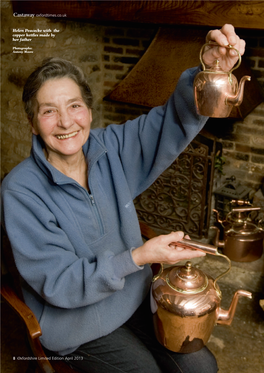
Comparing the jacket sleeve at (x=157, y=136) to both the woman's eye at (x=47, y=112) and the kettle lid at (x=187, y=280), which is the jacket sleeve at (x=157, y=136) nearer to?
the woman's eye at (x=47, y=112)

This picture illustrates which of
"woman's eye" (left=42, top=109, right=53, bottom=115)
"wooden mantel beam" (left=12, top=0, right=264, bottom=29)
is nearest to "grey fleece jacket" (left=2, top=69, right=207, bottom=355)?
"woman's eye" (left=42, top=109, right=53, bottom=115)

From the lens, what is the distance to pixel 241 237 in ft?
7.48

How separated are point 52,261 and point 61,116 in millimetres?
473

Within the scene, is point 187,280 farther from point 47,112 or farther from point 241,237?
point 241,237

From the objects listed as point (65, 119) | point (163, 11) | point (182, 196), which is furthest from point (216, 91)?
point (182, 196)

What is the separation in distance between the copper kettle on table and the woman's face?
4.32 feet

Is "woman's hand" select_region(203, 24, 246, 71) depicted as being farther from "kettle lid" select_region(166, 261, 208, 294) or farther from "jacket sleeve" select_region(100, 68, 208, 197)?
"kettle lid" select_region(166, 261, 208, 294)

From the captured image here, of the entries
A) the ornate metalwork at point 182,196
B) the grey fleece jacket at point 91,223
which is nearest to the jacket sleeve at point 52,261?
the grey fleece jacket at point 91,223

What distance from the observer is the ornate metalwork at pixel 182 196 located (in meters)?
2.49

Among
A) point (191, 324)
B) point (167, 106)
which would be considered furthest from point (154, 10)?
point (191, 324)

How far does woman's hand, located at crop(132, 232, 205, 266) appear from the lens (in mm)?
1036

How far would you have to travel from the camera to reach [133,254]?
1089 mm

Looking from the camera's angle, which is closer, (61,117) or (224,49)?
(224,49)

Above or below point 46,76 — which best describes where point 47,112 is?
below
